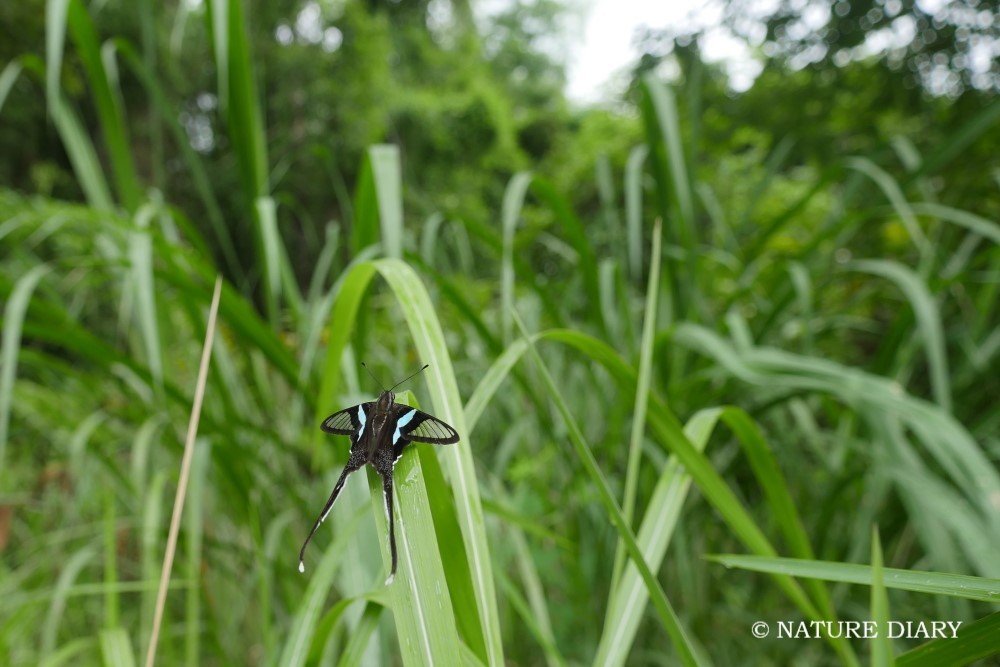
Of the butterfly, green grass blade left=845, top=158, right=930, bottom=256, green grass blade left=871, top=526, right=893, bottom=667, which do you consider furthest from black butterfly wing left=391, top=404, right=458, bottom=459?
green grass blade left=845, top=158, right=930, bottom=256

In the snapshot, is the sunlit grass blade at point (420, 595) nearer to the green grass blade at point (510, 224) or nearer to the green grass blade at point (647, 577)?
the green grass blade at point (647, 577)

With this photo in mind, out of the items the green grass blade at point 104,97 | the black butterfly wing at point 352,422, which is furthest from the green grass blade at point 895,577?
the green grass blade at point 104,97

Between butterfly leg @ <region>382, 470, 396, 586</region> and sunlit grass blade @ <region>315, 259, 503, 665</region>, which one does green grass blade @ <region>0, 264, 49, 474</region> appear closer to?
sunlit grass blade @ <region>315, 259, 503, 665</region>

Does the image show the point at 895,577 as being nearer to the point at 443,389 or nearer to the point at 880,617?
the point at 880,617

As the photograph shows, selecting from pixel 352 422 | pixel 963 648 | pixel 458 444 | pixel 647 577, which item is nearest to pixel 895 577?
pixel 963 648

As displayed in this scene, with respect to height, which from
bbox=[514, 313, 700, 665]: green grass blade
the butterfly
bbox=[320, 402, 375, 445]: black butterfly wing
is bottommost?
bbox=[514, 313, 700, 665]: green grass blade

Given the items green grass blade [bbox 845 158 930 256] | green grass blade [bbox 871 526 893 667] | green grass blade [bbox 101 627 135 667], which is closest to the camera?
green grass blade [bbox 871 526 893 667]

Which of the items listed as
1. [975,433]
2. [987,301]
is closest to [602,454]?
[975,433]
